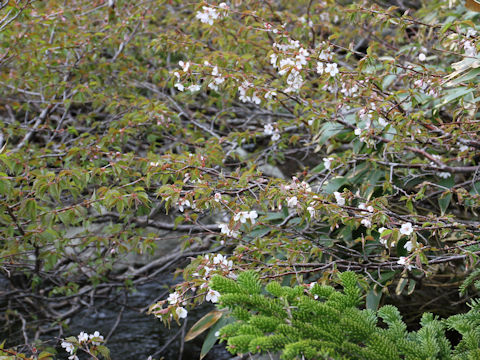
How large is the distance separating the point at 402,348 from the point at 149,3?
121 inches

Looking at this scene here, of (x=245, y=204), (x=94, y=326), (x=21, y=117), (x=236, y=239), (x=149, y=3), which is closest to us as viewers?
(x=245, y=204)

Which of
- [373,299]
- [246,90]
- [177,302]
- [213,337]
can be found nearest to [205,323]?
[213,337]

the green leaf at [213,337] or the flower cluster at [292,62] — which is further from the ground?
the flower cluster at [292,62]

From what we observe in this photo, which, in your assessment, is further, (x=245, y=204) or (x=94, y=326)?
(x=94, y=326)

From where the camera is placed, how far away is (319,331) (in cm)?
110

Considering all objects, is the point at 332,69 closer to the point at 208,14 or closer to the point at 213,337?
the point at 208,14

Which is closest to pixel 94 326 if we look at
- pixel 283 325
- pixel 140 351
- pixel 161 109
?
pixel 140 351

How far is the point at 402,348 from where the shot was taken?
1150 millimetres

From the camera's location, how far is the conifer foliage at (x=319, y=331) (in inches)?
41.4

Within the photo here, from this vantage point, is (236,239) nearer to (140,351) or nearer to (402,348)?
(402,348)

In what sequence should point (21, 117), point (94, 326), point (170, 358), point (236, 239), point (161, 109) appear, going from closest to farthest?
point (236, 239) → point (161, 109) → point (170, 358) → point (94, 326) → point (21, 117)

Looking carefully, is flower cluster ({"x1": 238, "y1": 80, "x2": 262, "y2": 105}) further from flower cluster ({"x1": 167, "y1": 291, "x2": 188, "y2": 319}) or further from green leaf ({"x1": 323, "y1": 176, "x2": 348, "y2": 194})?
flower cluster ({"x1": 167, "y1": 291, "x2": 188, "y2": 319})

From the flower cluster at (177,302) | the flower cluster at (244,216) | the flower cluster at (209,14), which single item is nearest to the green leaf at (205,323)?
the flower cluster at (177,302)

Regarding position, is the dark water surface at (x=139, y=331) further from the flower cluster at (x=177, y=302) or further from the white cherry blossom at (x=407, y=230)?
the white cherry blossom at (x=407, y=230)
